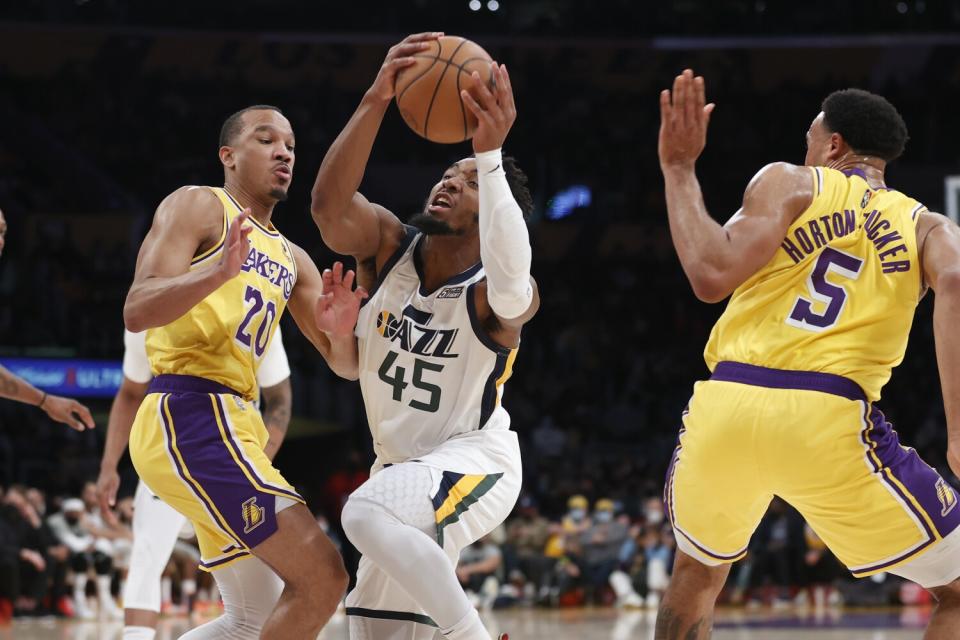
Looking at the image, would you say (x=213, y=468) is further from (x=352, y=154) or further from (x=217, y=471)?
(x=352, y=154)

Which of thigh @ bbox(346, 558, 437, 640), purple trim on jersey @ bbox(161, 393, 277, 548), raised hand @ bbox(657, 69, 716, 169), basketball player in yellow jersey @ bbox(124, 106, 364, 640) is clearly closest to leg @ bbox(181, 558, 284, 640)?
basketball player in yellow jersey @ bbox(124, 106, 364, 640)

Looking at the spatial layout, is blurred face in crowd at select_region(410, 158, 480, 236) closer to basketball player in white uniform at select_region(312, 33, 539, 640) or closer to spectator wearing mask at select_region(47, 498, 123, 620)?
basketball player in white uniform at select_region(312, 33, 539, 640)

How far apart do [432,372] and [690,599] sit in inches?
47.7

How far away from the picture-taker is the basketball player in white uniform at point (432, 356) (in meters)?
3.93

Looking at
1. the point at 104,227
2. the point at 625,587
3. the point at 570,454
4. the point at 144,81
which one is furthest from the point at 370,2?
the point at 625,587

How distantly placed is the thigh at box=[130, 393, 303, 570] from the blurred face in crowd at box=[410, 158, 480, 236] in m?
0.99

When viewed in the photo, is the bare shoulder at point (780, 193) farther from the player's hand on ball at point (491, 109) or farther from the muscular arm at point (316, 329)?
the muscular arm at point (316, 329)

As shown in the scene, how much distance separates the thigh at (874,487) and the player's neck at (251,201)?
2332 mm

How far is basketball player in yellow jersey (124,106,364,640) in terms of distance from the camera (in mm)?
4133

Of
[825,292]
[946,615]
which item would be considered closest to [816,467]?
[825,292]

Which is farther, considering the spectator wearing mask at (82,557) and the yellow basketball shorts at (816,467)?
the spectator wearing mask at (82,557)

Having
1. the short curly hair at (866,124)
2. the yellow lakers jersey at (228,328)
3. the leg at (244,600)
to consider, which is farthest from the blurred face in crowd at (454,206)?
the leg at (244,600)

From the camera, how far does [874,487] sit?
3873 millimetres

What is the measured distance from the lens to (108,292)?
57.1ft
